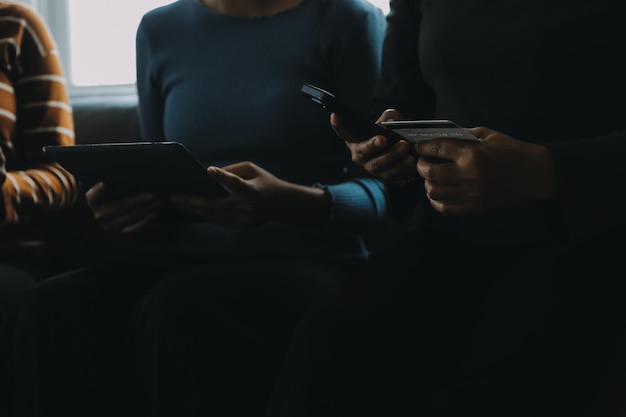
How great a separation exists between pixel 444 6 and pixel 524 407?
539 mm

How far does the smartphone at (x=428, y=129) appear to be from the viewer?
79 cm

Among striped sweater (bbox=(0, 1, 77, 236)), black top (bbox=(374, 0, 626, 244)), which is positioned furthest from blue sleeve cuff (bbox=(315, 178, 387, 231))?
striped sweater (bbox=(0, 1, 77, 236))

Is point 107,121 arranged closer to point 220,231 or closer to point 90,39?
point 220,231

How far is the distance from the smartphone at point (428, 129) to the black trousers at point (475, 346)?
0.60 feet

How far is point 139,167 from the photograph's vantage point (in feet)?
3.35

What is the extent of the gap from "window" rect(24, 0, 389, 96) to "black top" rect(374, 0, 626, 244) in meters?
1.42

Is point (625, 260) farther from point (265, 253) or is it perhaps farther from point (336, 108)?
point (265, 253)

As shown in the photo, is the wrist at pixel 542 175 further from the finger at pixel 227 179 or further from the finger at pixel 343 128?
the finger at pixel 227 179

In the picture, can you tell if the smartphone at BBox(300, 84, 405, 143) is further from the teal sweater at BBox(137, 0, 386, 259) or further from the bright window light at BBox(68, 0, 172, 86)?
the bright window light at BBox(68, 0, 172, 86)

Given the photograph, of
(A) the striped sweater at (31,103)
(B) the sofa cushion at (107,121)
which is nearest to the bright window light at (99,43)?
(B) the sofa cushion at (107,121)

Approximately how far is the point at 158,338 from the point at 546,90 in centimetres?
57

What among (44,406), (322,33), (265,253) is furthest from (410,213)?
(44,406)

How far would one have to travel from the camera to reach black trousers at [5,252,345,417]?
101 cm

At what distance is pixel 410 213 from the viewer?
116 centimetres
